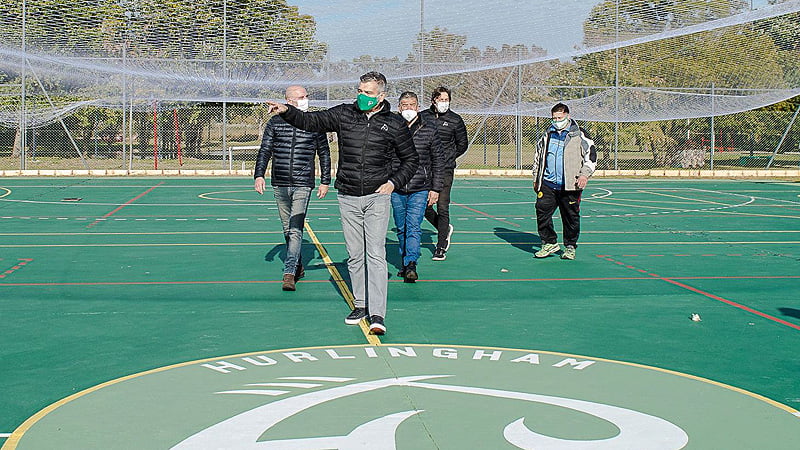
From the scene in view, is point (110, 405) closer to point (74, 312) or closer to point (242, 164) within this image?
point (74, 312)

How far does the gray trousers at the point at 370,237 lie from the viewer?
7617mm

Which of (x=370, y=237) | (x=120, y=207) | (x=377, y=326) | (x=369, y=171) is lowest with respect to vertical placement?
(x=377, y=326)

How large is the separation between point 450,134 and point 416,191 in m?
1.55

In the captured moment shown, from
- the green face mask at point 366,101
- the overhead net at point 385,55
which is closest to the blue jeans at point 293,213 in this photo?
the green face mask at point 366,101

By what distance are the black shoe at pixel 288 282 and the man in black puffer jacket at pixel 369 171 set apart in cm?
173

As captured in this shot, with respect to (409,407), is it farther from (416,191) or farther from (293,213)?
(416,191)

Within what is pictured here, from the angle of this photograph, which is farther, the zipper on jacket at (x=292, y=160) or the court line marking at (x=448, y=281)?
the court line marking at (x=448, y=281)

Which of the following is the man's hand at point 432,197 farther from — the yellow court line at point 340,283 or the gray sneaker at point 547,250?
the gray sneaker at point 547,250

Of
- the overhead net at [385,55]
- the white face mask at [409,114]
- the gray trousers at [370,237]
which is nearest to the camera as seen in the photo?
the gray trousers at [370,237]

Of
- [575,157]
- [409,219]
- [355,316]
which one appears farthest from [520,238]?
[355,316]

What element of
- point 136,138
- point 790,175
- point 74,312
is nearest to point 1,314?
point 74,312

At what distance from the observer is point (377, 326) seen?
24.3 feet

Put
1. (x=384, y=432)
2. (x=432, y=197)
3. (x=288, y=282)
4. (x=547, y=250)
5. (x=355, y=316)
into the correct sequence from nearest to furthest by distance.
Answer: (x=384, y=432), (x=355, y=316), (x=288, y=282), (x=432, y=197), (x=547, y=250)

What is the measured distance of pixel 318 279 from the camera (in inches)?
402
